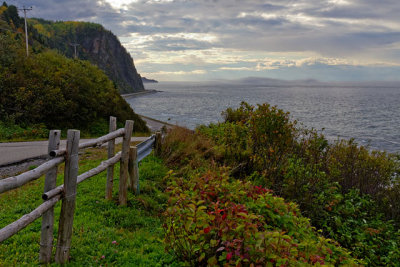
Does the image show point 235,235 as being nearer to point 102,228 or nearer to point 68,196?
point 68,196

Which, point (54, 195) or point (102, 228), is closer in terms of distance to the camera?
point (54, 195)

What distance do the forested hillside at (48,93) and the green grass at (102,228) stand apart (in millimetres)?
13093

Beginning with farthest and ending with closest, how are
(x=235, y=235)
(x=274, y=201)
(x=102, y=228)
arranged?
(x=102, y=228) < (x=274, y=201) < (x=235, y=235)

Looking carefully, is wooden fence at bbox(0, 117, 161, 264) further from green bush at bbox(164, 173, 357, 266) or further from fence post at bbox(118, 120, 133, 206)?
→ fence post at bbox(118, 120, 133, 206)

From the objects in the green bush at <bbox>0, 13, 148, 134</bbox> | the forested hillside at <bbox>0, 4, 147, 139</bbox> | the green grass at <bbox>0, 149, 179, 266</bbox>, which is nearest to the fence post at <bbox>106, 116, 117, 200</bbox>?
the green grass at <bbox>0, 149, 179, 266</bbox>

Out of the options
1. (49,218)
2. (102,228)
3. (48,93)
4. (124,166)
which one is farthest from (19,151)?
(48,93)

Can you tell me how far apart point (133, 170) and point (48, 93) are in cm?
1941

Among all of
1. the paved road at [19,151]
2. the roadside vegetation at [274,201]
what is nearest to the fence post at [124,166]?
the roadside vegetation at [274,201]

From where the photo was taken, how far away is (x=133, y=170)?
A: 678cm

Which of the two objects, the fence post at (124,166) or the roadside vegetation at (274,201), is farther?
the fence post at (124,166)

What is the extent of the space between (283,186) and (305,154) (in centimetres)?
280

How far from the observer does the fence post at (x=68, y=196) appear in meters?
3.86

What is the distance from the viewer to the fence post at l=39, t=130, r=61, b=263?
12.2 feet

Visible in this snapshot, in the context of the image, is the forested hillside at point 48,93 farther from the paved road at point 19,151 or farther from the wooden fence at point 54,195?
the wooden fence at point 54,195
